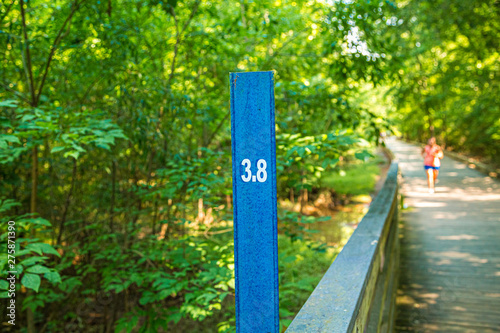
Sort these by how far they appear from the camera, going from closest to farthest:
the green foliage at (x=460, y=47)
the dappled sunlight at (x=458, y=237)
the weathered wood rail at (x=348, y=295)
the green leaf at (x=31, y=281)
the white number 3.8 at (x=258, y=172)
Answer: the white number 3.8 at (x=258, y=172) → the weathered wood rail at (x=348, y=295) → the green leaf at (x=31, y=281) → the dappled sunlight at (x=458, y=237) → the green foliage at (x=460, y=47)

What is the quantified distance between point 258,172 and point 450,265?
20.6 feet

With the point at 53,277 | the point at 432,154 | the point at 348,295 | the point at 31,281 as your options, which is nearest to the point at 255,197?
the point at 348,295

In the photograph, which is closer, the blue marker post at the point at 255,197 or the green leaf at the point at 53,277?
the blue marker post at the point at 255,197

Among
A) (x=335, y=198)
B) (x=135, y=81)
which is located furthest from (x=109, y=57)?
(x=335, y=198)

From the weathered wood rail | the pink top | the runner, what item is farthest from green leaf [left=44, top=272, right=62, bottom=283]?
the pink top

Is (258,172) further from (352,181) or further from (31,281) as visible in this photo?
(352,181)

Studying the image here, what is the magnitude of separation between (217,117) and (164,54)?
1577mm

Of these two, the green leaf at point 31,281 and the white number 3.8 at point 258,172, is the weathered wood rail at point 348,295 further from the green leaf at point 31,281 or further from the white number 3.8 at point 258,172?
the green leaf at point 31,281

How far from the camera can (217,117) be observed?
5.43 m

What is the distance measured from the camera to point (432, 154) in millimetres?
12000

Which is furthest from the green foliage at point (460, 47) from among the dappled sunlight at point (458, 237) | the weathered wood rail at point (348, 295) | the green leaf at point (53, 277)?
the green leaf at point (53, 277)

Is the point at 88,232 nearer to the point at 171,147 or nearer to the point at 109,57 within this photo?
the point at 171,147

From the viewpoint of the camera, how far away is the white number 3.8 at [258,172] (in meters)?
1.35

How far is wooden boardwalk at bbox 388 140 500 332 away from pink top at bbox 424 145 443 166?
1162 mm
